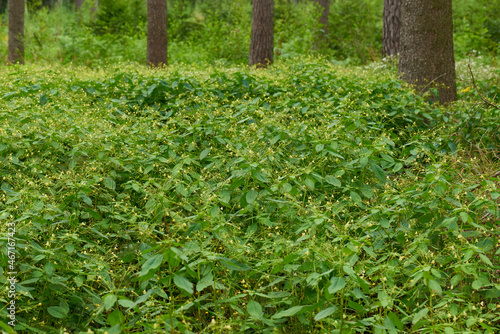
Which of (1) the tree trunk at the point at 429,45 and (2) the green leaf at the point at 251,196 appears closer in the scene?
(2) the green leaf at the point at 251,196

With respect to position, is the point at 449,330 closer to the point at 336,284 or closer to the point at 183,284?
the point at 336,284

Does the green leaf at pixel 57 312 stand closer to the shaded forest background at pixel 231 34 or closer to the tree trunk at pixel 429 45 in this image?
the tree trunk at pixel 429 45

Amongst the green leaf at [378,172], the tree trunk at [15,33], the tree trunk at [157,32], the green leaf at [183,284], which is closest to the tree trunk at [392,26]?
the tree trunk at [157,32]

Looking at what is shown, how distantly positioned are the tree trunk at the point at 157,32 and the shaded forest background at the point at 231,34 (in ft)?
3.25

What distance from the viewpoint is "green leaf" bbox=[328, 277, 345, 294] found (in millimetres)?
2160

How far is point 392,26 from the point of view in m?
9.60

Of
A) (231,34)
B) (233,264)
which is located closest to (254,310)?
(233,264)

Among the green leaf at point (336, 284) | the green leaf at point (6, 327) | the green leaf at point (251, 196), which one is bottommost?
the green leaf at point (6, 327)

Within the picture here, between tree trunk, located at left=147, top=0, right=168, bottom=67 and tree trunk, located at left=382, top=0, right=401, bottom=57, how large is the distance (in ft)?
17.6

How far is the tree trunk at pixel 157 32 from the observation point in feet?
34.0

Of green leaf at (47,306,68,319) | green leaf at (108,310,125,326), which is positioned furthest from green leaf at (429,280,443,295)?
green leaf at (47,306,68,319)

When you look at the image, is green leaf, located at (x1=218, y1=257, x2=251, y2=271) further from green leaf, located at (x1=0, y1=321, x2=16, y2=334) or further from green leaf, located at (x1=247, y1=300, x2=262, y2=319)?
green leaf, located at (x1=0, y1=321, x2=16, y2=334)

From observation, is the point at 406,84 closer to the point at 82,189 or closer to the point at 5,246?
the point at 82,189

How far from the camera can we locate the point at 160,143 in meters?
4.75
